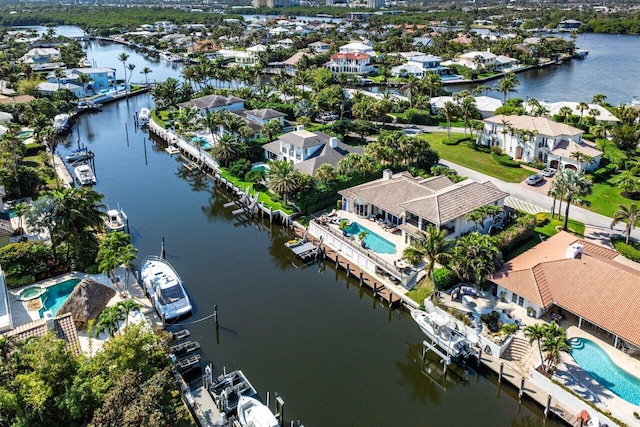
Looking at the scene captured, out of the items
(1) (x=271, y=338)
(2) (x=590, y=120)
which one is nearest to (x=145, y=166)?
(1) (x=271, y=338)

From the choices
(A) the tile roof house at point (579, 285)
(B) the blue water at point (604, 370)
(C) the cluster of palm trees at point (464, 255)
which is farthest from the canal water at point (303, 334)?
(A) the tile roof house at point (579, 285)

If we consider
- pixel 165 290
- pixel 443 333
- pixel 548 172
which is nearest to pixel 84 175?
pixel 165 290

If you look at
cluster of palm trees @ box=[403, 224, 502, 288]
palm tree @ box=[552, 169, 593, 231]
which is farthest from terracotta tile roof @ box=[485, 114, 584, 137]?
cluster of palm trees @ box=[403, 224, 502, 288]

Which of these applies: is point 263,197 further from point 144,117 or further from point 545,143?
point 144,117

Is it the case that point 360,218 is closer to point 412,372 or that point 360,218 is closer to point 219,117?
point 412,372

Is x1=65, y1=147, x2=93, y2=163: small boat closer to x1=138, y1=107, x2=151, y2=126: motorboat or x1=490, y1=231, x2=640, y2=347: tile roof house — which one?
x1=138, y1=107, x2=151, y2=126: motorboat
